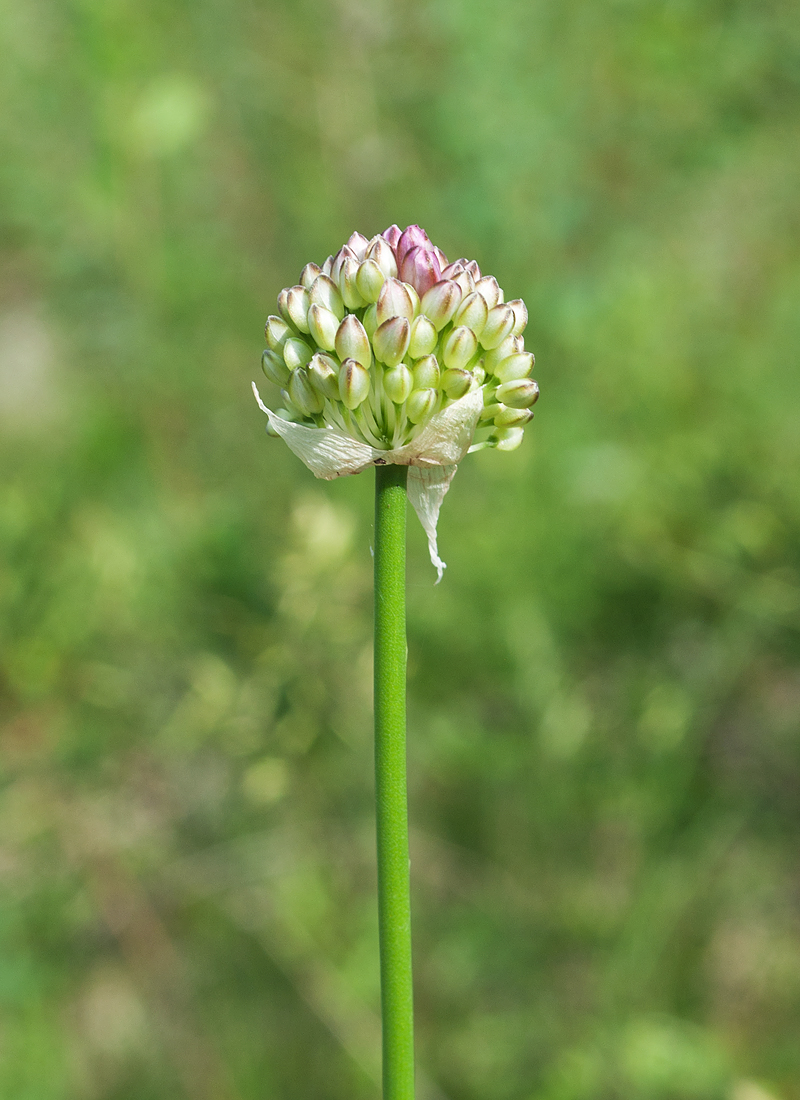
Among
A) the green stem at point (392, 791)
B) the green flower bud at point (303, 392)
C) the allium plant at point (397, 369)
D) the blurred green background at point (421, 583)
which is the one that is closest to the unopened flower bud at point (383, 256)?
the allium plant at point (397, 369)

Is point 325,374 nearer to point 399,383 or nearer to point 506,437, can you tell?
point 399,383

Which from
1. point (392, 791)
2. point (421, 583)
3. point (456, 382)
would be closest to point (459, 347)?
point (456, 382)

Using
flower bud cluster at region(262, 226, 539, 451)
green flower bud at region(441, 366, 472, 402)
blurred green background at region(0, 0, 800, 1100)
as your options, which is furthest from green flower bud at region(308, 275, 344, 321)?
blurred green background at region(0, 0, 800, 1100)

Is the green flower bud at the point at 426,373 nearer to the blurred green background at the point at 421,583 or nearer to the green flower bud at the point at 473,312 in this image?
the green flower bud at the point at 473,312

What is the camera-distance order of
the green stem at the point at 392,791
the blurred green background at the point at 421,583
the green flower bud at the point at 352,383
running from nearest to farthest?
the green stem at the point at 392,791
the green flower bud at the point at 352,383
the blurred green background at the point at 421,583

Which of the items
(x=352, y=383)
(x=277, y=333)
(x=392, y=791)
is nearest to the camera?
(x=392, y=791)

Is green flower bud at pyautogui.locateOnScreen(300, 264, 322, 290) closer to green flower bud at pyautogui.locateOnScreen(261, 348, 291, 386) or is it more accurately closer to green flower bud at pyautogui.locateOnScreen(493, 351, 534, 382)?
green flower bud at pyautogui.locateOnScreen(261, 348, 291, 386)
